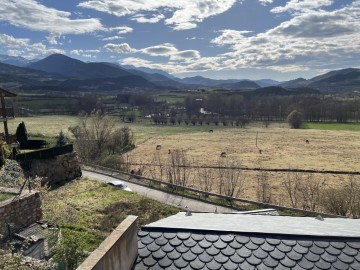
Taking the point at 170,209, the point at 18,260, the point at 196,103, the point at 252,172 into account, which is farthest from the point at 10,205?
the point at 196,103

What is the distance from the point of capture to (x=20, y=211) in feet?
50.9

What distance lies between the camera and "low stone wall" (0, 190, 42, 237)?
14.3 metres

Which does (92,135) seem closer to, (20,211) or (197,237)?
(20,211)

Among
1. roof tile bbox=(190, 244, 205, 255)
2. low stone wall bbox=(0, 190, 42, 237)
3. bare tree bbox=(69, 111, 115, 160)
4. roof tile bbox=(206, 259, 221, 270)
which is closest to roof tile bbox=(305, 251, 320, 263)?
roof tile bbox=(206, 259, 221, 270)

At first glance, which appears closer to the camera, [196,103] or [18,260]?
[18,260]

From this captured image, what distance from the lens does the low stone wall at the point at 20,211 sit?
14.3 metres

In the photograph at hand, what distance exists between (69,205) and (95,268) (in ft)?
60.3

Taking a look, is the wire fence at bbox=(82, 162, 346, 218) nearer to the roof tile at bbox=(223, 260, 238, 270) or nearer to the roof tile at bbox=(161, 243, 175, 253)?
the roof tile at bbox=(223, 260, 238, 270)

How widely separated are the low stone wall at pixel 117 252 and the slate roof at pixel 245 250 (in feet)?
1.03

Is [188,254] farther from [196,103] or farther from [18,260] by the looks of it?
[196,103]

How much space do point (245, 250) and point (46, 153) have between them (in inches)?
1043

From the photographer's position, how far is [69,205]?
21.1 m

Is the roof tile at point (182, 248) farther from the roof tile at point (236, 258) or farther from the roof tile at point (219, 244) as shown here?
the roof tile at point (236, 258)

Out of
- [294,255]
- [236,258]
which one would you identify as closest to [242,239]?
[236,258]
